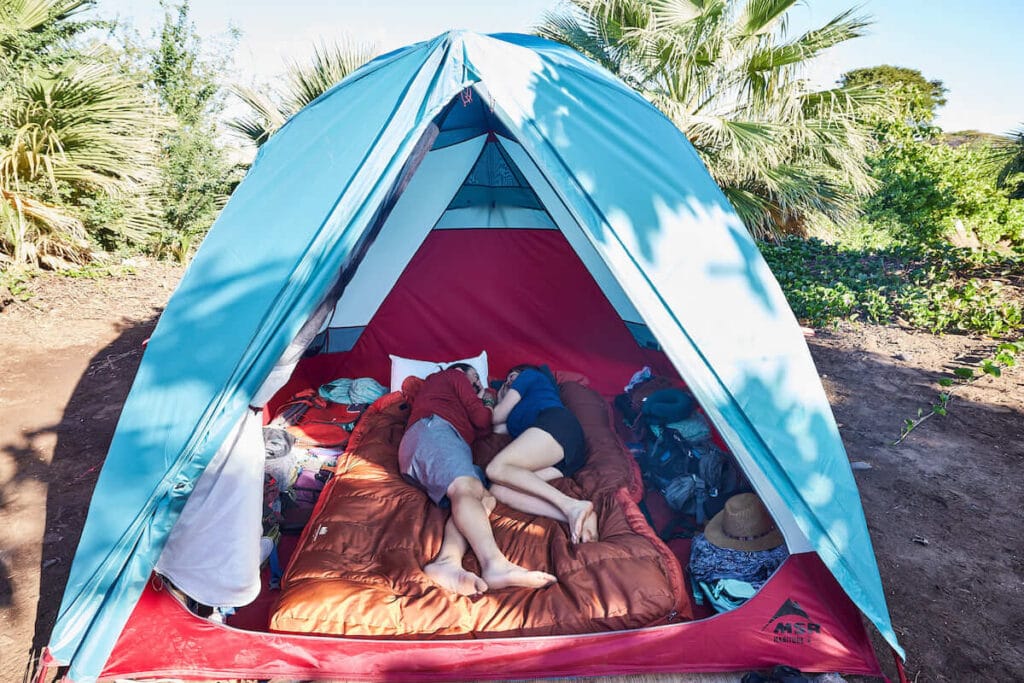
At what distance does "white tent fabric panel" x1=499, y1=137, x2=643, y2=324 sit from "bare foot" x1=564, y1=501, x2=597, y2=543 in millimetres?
1810

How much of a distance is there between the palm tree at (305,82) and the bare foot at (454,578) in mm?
5200

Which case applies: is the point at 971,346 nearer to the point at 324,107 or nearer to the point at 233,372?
the point at 324,107

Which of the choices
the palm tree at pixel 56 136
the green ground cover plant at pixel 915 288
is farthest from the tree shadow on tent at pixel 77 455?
the green ground cover plant at pixel 915 288

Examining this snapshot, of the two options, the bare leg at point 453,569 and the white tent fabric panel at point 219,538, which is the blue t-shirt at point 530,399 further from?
the white tent fabric panel at point 219,538

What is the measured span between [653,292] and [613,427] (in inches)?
57.3

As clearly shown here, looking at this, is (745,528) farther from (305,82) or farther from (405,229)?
(305,82)

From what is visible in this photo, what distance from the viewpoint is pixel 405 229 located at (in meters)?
4.12

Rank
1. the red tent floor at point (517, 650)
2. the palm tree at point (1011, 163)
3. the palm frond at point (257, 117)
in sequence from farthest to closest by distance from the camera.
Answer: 1. the palm tree at point (1011, 163)
2. the palm frond at point (257, 117)
3. the red tent floor at point (517, 650)

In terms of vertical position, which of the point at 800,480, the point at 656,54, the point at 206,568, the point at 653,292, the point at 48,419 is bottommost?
the point at 48,419

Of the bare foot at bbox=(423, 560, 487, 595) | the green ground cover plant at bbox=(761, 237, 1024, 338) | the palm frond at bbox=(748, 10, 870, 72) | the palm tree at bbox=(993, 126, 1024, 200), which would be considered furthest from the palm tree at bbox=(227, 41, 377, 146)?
the palm tree at bbox=(993, 126, 1024, 200)

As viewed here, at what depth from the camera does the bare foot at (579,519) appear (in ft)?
7.81

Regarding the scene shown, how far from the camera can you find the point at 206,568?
6.72ft

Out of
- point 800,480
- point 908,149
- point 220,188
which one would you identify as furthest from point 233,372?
point 908,149

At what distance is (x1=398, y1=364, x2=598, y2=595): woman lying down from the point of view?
2.24 metres
